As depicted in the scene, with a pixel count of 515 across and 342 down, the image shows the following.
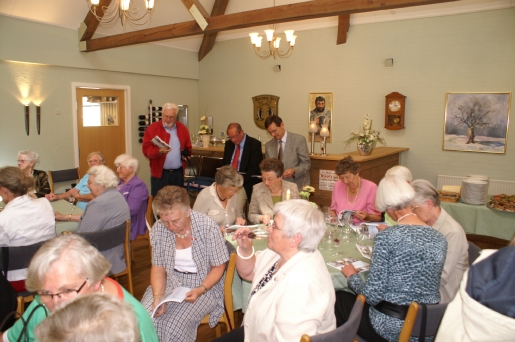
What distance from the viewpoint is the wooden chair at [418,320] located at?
198 cm

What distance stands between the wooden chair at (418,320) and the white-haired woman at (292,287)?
0.37 meters

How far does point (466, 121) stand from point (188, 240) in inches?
252

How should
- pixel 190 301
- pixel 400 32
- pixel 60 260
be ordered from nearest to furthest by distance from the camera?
pixel 60 260 → pixel 190 301 → pixel 400 32

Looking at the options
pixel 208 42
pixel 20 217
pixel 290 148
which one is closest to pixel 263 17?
pixel 290 148

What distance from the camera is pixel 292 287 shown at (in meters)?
1.89

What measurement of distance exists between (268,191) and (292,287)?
229 centimetres

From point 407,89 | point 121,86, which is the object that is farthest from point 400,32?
point 121,86

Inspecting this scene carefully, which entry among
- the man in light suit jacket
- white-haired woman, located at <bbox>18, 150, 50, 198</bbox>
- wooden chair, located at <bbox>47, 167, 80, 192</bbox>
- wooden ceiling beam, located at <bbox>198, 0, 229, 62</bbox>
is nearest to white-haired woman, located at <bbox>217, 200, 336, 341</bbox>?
the man in light suit jacket

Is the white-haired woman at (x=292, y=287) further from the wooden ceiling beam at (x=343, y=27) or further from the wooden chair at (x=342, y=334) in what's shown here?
the wooden ceiling beam at (x=343, y=27)

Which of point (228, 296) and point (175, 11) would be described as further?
point (175, 11)

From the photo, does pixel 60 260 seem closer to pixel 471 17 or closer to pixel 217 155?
pixel 217 155

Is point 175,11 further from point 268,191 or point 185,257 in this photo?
point 185,257

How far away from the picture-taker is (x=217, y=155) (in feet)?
27.5

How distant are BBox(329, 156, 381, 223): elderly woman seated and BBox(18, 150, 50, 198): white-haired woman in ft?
11.9
